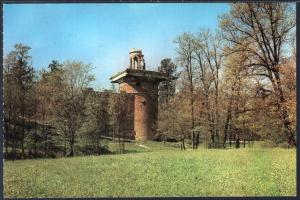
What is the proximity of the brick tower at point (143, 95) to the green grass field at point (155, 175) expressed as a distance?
1.45 metres

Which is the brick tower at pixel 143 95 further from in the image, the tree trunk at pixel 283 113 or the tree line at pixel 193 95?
the tree trunk at pixel 283 113

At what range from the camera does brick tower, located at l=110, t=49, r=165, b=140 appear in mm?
15758

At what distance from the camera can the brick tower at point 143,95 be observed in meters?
15.8

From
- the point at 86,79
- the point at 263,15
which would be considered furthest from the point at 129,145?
the point at 263,15

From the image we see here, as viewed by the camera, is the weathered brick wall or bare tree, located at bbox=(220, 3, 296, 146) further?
the weathered brick wall

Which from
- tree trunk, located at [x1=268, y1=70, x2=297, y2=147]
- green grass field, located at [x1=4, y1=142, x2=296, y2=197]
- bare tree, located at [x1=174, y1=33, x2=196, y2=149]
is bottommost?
green grass field, located at [x1=4, y1=142, x2=296, y2=197]

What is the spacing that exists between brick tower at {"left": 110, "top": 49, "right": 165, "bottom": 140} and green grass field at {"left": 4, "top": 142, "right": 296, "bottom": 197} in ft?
4.76

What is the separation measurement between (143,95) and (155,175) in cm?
439

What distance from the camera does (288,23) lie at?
1541 cm

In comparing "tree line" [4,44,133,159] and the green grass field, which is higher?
"tree line" [4,44,133,159]

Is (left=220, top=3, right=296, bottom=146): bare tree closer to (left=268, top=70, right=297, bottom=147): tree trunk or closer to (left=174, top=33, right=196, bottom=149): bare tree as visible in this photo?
(left=268, top=70, right=297, bottom=147): tree trunk

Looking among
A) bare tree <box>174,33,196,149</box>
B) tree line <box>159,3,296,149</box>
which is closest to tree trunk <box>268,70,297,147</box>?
tree line <box>159,3,296,149</box>

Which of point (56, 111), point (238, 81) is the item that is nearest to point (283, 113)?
point (238, 81)

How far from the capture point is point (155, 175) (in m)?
12.7
